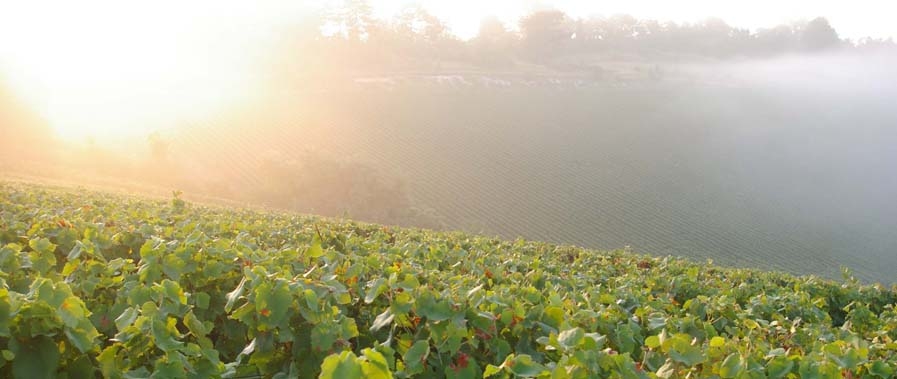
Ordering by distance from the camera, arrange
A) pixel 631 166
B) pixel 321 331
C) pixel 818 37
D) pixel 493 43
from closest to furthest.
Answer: pixel 321 331
pixel 631 166
pixel 493 43
pixel 818 37

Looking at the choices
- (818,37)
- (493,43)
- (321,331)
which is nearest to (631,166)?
(321,331)

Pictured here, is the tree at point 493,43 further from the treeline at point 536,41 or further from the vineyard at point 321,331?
the vineyard at point 321,331

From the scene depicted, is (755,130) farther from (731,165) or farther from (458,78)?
(458,78)

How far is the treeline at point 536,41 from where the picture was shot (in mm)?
84562

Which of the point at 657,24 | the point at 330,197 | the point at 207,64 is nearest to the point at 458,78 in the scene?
the point at 207,64

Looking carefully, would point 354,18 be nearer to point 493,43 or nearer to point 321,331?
point 493,43

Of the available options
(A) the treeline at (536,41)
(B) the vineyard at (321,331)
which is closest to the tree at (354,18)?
(A) the treeline at (536,41)

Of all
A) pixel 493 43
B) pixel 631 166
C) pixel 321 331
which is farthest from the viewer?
pixel 493 43

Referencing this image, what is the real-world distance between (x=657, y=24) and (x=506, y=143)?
10588cm

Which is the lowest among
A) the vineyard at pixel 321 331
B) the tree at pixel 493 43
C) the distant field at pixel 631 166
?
the distant field at pixel 631 166

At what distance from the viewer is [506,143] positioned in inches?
2141

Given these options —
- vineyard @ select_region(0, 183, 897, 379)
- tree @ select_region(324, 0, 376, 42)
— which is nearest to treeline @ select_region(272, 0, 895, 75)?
tree @ select_region(324, 0, 376, 42)

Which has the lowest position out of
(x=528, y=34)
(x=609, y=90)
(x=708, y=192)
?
(x=708, y=192)

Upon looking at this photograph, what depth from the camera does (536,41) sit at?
353 feet
